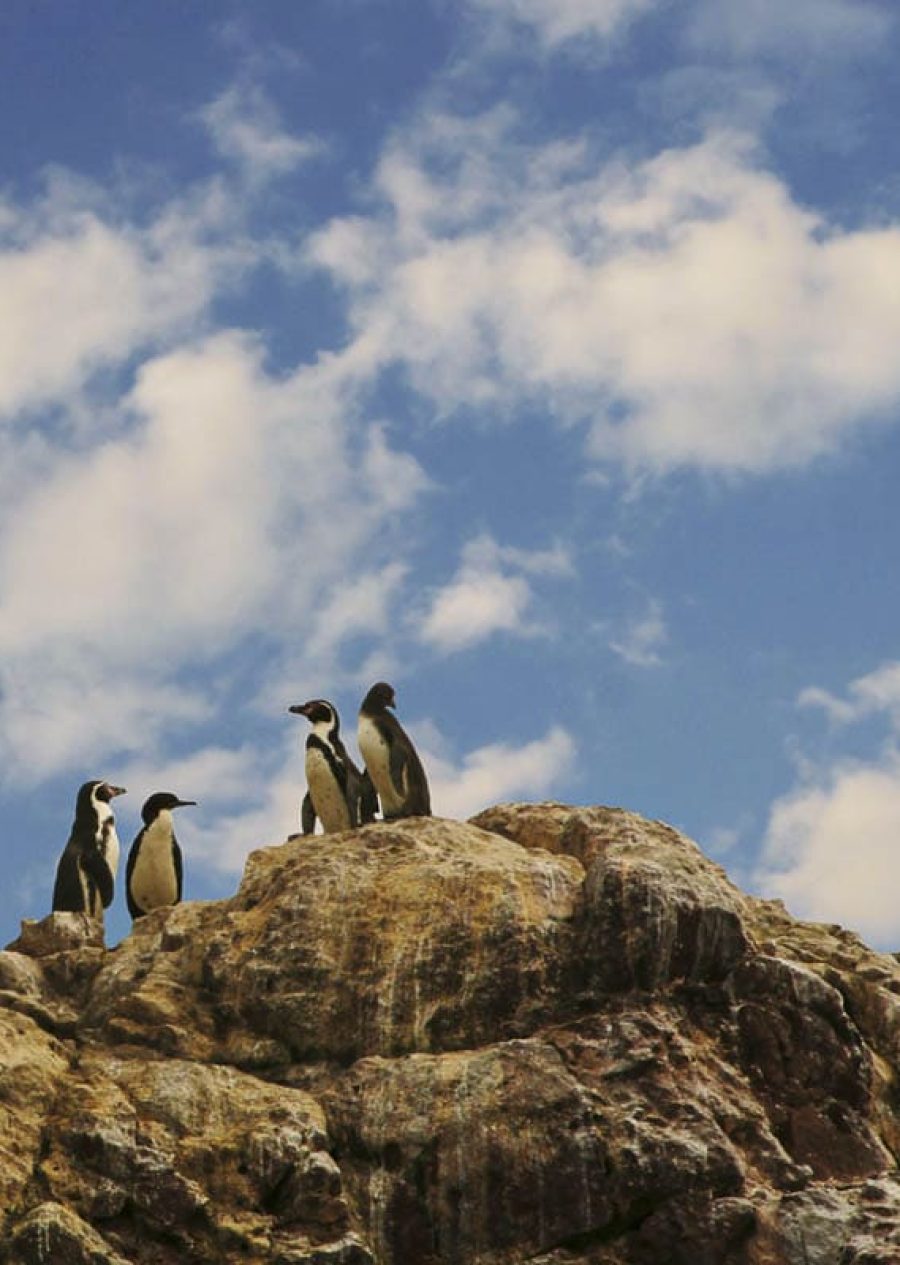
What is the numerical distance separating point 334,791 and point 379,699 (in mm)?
1496

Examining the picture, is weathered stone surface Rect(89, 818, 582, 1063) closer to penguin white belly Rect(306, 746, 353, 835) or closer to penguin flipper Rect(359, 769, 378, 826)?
penguin flipper Rect(359, 769, 378, 826)

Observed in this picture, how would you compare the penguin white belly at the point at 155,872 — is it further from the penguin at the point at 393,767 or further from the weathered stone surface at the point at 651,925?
the weathered stone surface at the point at 651,925

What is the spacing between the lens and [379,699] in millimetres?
30375

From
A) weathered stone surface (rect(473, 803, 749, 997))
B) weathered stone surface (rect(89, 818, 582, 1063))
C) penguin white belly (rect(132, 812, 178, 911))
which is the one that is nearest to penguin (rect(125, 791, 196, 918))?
penguin white belly (rect(132, 812, 178, 911))

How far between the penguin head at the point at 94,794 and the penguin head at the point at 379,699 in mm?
3982

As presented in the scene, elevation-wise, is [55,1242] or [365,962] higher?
[365,962]

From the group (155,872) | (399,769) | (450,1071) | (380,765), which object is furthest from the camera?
(155,872)

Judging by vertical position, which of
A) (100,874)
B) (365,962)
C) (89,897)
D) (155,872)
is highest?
(100,874)

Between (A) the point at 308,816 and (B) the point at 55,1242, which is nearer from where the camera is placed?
(B) the point at 55,1242

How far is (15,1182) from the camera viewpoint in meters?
19.6

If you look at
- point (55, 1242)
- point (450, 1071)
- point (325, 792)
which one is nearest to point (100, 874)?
point (325, 792)

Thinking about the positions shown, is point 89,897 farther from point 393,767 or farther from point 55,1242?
point 55,1242

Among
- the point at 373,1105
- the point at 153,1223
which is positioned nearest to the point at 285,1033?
the point at 373,1105

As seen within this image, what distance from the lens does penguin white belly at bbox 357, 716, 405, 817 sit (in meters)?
29.3
